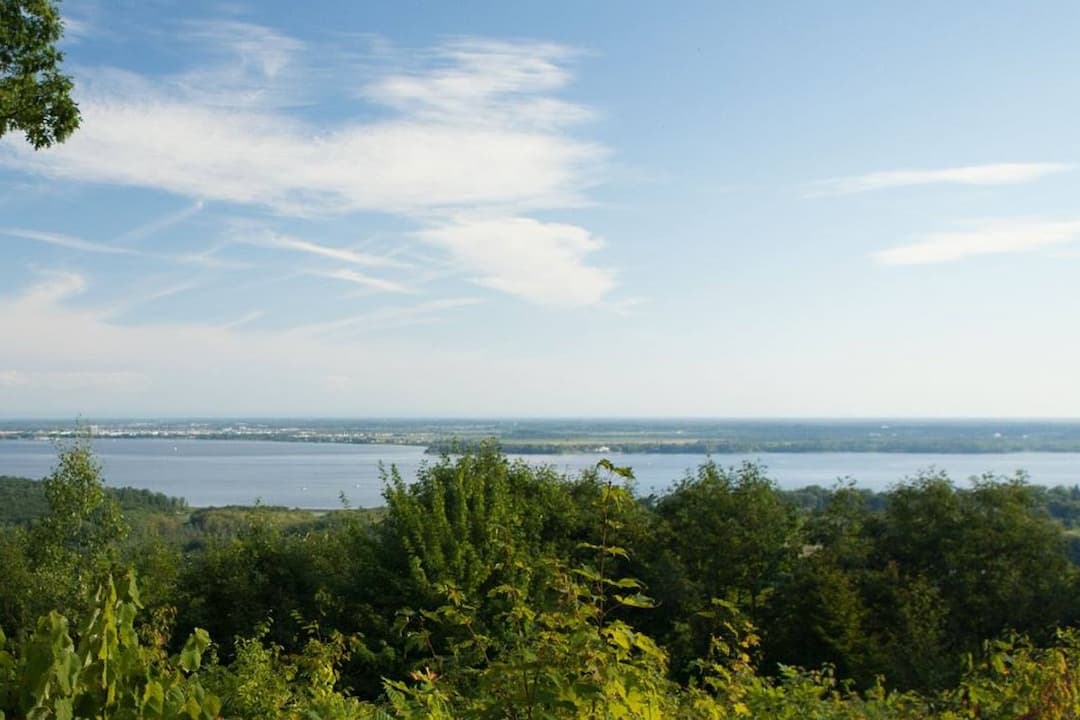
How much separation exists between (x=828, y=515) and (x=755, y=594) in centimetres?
213

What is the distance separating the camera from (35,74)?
8578 mm

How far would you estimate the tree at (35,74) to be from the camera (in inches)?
328

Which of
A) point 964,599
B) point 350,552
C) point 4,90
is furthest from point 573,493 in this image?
point 4,90

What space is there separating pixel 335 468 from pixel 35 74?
8030cm

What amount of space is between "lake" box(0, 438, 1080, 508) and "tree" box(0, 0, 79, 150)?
479 inches

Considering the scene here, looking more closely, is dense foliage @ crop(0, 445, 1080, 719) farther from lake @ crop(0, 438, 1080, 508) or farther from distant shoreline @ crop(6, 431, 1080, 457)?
distant shoreline @ crop(6, 431, 1080, 457)

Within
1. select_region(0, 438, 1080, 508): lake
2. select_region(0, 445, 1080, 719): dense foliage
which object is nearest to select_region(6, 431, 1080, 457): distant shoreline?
select_region(0, 438, 1080, 508): lake

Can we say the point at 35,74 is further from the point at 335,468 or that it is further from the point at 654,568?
the point at 335,468

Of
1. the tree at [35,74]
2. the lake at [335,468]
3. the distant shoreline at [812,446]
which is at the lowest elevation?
the lake at [335,468]

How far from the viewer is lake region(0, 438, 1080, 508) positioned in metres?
49.9

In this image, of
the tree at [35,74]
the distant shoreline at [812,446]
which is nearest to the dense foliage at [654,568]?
the tree at [35,74]

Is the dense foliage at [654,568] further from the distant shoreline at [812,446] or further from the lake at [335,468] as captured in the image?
the distant shoreline at [812,446]

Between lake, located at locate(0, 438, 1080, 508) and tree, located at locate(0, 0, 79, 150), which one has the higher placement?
tree, located at locate(0, 0, 79, 150)

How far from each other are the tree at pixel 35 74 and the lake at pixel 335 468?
1216 centimetres
